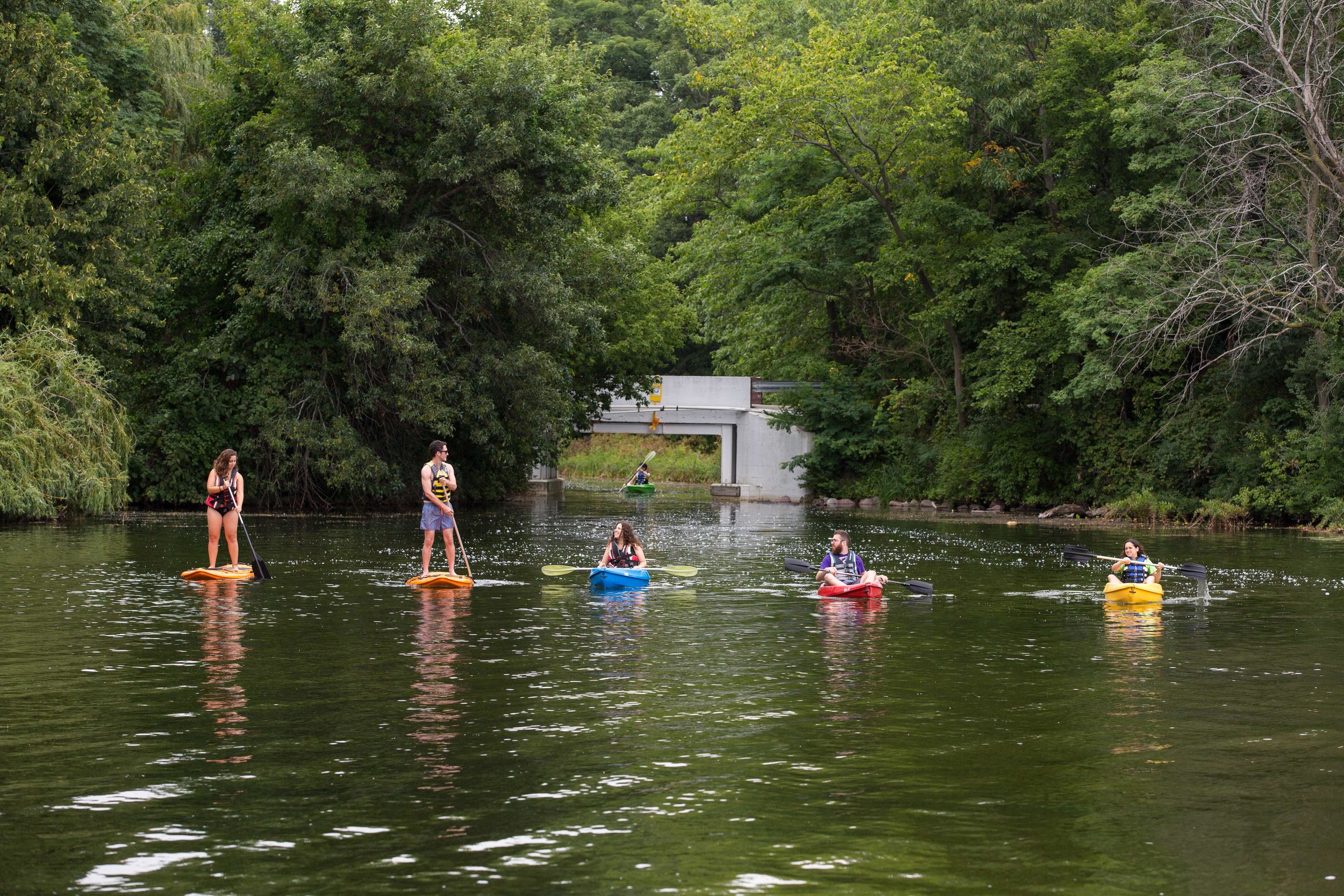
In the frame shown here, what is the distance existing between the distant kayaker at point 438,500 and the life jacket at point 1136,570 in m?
9.41

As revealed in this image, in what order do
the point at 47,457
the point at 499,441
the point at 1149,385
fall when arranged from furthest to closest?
the point at 1149,385, the point at 499,441, the point at 47,457

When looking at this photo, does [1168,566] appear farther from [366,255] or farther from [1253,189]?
[366,255]

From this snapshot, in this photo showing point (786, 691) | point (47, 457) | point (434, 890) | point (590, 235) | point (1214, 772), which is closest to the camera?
point (434, 890)

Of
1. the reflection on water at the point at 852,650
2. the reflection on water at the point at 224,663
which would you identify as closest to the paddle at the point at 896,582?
the reflection on water at the point at 852,650

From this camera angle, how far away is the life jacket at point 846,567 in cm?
1947

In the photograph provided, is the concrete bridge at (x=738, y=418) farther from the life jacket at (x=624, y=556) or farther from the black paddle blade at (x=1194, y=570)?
the life jacket at (x=624, y=556)

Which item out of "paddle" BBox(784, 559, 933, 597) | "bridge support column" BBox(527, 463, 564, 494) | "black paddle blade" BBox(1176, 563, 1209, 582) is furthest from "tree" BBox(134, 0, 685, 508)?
"bridge support column" BBox(527, 463, 564, 494)

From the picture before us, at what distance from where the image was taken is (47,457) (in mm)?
28141

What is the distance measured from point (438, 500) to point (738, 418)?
1618 inches

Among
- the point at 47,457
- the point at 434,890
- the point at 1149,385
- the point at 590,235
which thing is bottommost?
the point at 434,890

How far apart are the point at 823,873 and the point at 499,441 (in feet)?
103

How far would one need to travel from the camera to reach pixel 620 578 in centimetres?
1933

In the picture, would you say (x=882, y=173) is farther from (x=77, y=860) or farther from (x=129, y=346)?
(x=77, y=860)

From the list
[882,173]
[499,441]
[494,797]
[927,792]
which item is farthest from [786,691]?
[882,173]
